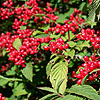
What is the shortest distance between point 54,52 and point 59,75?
0.32 meters

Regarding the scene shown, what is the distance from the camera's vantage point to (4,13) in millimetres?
→ 3689

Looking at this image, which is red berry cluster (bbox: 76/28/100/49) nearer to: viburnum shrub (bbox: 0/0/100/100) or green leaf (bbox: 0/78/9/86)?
viburnum shrub (bbox: 0/0/100/100)

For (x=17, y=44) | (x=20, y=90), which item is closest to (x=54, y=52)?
(x=17, y=44)

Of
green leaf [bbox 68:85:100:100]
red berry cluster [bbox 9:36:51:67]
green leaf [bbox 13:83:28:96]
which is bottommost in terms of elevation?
green leaf [bbox 13:83:28:96]

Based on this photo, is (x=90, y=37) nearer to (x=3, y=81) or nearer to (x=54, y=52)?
(x=54, y=52)

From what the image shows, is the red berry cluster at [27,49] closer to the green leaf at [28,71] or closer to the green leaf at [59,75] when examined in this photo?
the green leaf at [28,71]

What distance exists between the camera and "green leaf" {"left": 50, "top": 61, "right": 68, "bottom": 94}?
7.57 ft

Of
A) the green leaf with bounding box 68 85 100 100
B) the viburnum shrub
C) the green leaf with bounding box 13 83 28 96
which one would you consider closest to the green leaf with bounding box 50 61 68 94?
the viburnum shrub

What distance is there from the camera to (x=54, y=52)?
259cm

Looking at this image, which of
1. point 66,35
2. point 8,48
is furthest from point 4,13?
point 66,35

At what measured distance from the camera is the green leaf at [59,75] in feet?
7.57

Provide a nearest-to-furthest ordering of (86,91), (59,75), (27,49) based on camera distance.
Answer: (86,91), (59,75), (27,49)

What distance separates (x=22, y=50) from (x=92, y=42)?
0.97m

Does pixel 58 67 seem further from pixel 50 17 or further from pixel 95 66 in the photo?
pixel 50 17
